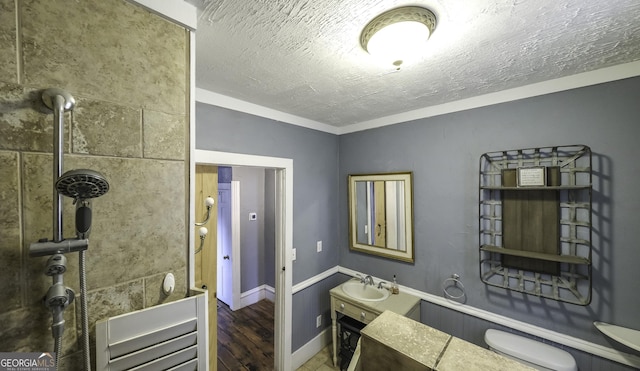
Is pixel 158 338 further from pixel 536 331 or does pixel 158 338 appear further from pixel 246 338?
pixel 246 338

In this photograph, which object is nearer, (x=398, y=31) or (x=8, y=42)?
(x=8, y=42)

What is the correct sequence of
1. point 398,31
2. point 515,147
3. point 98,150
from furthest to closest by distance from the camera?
point 515,147 → point 398,31 → point 98,150

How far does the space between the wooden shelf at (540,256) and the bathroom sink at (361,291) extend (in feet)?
3.25

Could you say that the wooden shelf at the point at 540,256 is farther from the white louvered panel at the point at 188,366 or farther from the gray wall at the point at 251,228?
the gray wall at the point at 251,228

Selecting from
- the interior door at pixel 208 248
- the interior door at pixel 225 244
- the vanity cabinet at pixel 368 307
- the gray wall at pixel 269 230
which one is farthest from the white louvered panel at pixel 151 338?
the gray wall at pixel 269 230

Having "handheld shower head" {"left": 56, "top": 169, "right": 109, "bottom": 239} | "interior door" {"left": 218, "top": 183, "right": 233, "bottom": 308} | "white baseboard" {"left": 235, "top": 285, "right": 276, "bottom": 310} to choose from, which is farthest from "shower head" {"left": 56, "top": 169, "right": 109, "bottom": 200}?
"white baseboard" {"left": 235, "top": 285, "right": 276, "bottom": 310}

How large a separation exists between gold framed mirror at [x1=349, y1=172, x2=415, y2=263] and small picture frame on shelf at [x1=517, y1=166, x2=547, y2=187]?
77 cm

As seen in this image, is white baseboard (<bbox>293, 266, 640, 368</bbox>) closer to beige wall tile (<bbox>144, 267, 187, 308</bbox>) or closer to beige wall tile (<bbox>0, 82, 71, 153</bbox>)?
beige wall tile (<bbox>144, 267, 187, 308</bbox>)

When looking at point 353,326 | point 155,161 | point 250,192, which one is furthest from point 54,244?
point 250,192

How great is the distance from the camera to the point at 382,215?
91.7 inches

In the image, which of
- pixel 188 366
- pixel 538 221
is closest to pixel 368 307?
pixel 538 221

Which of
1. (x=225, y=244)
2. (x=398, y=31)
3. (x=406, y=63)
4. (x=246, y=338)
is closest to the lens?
(x=398, y=31)

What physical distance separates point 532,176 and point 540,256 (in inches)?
20.2

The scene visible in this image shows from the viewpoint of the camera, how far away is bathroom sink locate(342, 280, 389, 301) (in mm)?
2211
